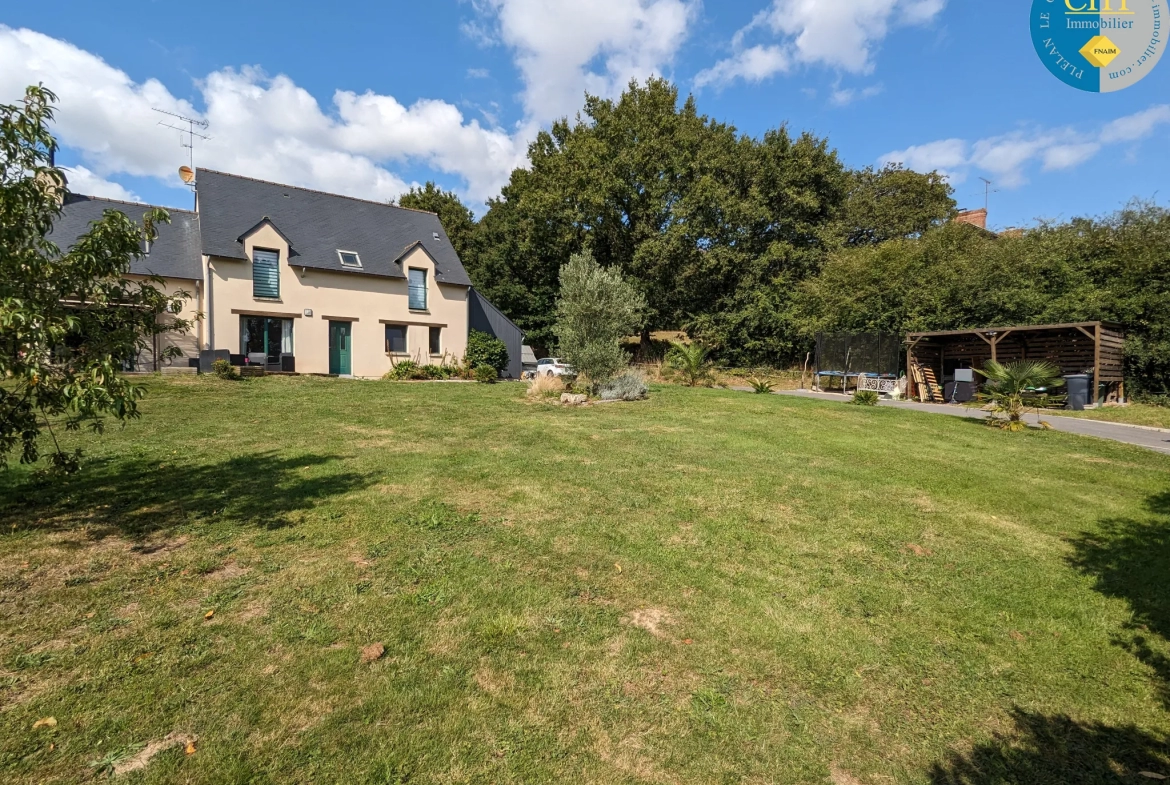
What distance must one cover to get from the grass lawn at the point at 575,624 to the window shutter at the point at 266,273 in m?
14.8

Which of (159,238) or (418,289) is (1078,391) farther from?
(159,238)

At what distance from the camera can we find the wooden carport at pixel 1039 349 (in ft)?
51.7

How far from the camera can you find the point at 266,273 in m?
19.6

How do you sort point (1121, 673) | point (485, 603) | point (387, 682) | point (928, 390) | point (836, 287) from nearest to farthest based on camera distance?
point (387, 682), point (1121, 673), point (485, 603), point (928, 390), point (836, 287)

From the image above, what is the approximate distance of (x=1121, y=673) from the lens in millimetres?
3002

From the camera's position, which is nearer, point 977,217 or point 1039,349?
point 1039,349

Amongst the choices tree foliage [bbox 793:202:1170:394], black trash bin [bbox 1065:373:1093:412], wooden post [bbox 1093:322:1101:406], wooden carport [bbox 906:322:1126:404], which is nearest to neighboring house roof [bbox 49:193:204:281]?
tree foliage [bbox 793:202:1170:394]

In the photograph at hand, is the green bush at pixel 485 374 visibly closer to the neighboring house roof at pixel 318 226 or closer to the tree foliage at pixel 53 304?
the neighboring house roof at pixel 318 226

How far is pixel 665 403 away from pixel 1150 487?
881 cm

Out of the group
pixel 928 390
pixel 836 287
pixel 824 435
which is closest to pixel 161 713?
pixel 824 435

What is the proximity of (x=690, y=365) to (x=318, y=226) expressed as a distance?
54.5ft

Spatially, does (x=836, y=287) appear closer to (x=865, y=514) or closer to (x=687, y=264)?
(x=687, y=264)

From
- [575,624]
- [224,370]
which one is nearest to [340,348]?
[224,370]

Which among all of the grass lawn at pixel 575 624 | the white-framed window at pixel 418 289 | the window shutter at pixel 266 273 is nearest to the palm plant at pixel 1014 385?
the grass lawn at pixel 575 624
